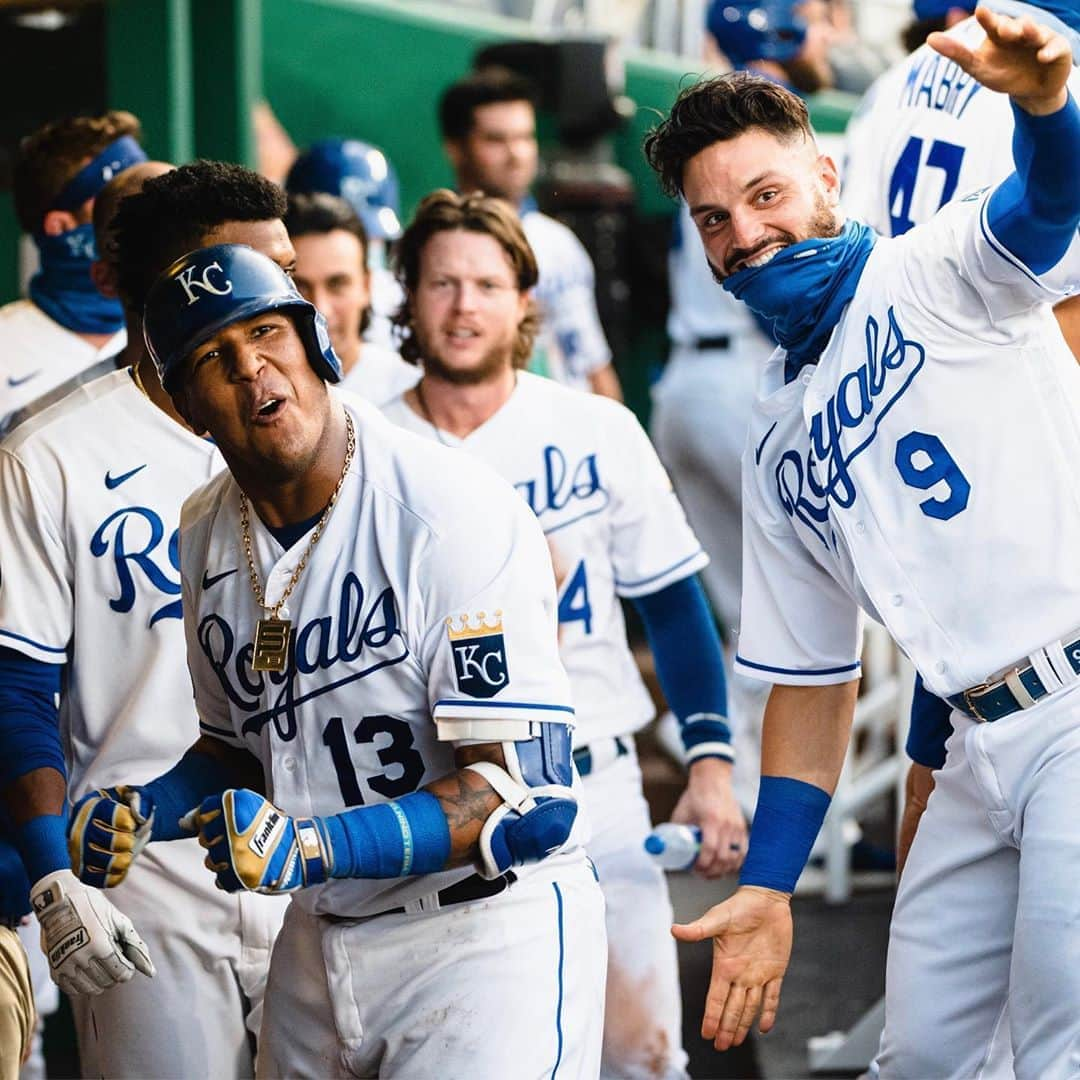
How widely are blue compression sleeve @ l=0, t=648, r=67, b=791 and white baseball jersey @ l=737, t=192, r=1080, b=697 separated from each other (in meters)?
1.36

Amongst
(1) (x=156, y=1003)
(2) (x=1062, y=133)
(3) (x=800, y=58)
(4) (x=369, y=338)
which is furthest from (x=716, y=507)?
(2) (x=1062, y=133)

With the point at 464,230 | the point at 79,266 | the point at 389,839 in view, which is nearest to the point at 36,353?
the point at 79,266

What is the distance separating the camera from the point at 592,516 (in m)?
4.32

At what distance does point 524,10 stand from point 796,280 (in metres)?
6.77

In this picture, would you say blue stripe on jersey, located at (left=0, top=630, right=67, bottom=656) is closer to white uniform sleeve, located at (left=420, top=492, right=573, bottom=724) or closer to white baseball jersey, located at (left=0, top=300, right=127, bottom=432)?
white uniform sleeve, located at (left=420, top=492, right=573, bottom=724)

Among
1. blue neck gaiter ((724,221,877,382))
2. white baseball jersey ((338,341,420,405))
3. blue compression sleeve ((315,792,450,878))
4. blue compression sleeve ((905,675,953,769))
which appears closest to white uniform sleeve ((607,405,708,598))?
white baseball jersey ((338,341,420,405))

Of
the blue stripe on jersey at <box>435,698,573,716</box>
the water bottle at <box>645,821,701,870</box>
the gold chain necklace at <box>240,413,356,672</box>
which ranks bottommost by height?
the water bottle at <box>645,821,701,870</box>

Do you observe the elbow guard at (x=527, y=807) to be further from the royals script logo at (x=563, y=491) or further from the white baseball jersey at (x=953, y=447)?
the royals script logo at (x=563, y=491)

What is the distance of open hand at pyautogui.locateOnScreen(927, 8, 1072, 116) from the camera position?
2596mm

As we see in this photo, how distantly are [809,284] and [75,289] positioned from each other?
2.35 meters

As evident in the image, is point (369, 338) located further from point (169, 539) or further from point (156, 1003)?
point (156, 1003)

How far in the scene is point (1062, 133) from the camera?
106 inches

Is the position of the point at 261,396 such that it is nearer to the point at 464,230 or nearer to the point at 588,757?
the point at 588,757

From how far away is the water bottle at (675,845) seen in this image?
415cm
